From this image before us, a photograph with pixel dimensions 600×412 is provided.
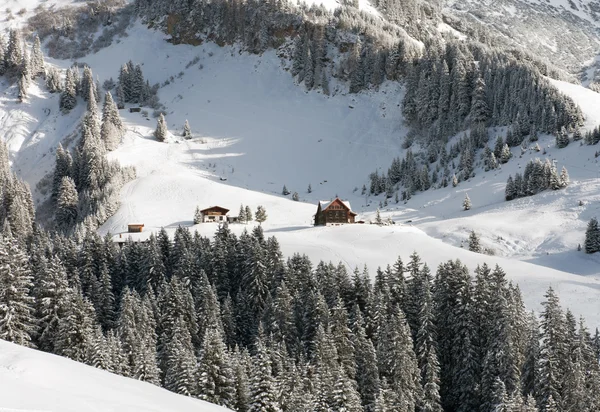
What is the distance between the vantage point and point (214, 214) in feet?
333

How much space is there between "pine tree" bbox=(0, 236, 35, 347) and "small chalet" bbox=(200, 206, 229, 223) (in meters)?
45.8

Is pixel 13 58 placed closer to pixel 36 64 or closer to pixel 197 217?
pixel 36 64

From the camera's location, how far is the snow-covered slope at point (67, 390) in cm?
1989

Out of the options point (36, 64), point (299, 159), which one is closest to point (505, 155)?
point (299, 159)

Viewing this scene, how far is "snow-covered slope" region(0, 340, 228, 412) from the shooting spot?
65.3ft

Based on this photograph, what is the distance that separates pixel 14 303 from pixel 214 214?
51895 millimetres

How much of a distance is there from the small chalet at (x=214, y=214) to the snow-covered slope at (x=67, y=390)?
241 feet

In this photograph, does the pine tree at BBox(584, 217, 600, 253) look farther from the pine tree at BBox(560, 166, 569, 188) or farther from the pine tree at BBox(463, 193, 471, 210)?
the pine tree at BBox(463, 193, 471, 210)

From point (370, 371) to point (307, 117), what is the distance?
105105mm

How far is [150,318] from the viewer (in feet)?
201

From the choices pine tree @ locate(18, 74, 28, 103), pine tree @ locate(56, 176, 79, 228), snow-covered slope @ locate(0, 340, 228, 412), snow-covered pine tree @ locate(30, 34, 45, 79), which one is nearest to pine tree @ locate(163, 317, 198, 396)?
snow-covered slope @ locate(0, 340, 228, 412)

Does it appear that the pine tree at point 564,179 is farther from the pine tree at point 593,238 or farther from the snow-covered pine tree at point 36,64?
the snow-covered pine tree at point 36,64

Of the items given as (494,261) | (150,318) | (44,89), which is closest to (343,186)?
(494,261)

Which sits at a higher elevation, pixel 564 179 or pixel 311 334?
pixel 564 179
